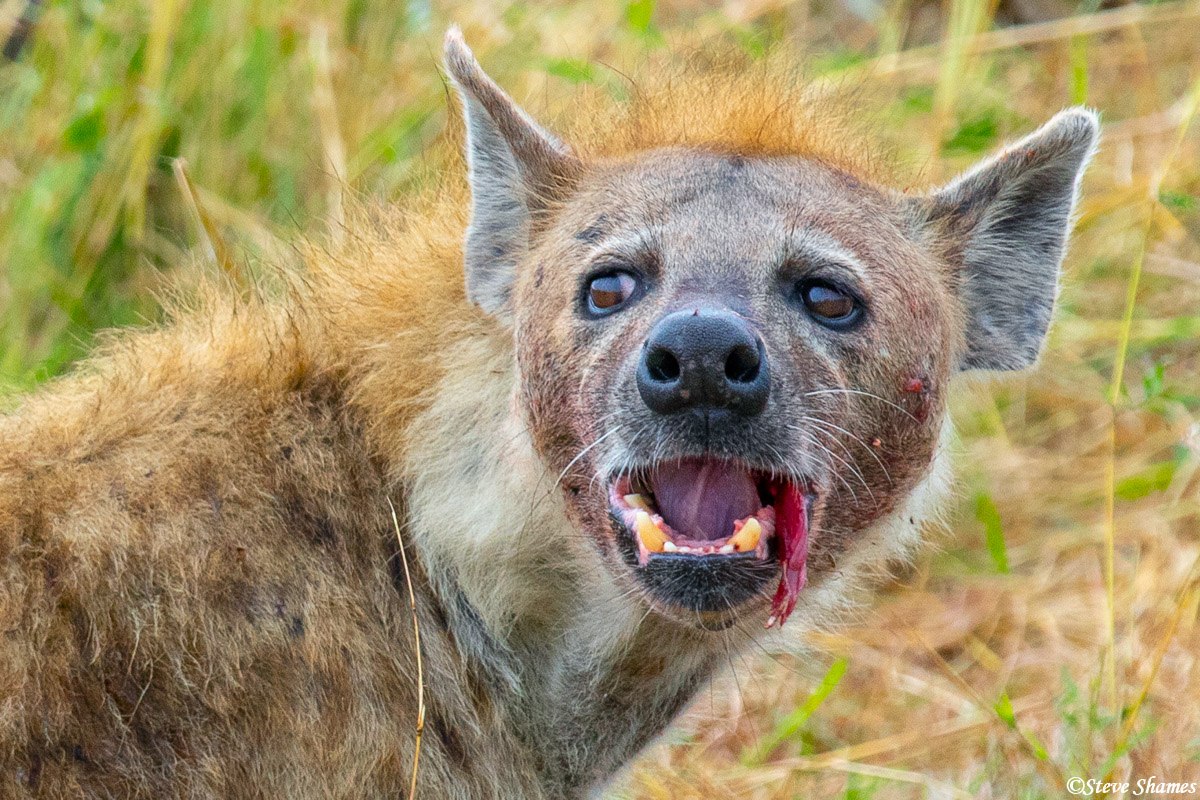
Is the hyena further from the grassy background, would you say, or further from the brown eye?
the grassy background

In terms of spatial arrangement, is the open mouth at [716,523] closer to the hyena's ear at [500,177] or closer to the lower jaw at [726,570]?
the lower jaw at [726,570]

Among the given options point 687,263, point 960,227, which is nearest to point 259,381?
point 687,263

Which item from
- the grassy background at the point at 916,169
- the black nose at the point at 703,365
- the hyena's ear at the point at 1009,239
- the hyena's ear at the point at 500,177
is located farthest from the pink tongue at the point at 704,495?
the grassy background at the point at 916,169

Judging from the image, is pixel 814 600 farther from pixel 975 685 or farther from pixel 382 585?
pixel 975 685

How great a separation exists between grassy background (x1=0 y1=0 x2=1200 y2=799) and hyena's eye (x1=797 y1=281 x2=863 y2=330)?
4.08 feet

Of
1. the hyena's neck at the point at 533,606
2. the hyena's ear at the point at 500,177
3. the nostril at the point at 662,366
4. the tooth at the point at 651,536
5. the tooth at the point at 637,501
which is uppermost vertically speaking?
the hyena's ear at the point at 500,177

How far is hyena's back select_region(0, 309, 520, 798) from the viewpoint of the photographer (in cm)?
237

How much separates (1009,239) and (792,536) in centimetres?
85

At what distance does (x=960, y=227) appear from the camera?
2758mm

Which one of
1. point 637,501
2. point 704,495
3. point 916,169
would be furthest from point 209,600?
point 916,169

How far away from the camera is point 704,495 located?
95.0 inches

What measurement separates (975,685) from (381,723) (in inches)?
92.9

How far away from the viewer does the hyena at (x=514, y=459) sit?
7.73ft

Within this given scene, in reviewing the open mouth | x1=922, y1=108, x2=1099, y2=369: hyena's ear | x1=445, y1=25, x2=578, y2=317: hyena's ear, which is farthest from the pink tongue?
x1=922, y1=108, x2=1099, y2=369: hyena's ear
